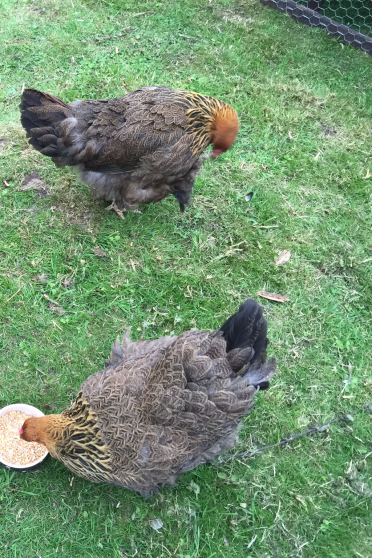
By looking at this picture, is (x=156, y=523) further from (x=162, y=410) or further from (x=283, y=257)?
(x=283, y=257)

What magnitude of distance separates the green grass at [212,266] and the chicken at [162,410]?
0.47 m

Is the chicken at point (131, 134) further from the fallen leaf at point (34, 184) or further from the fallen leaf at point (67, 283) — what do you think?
the fallen leaf at point (67, 283)

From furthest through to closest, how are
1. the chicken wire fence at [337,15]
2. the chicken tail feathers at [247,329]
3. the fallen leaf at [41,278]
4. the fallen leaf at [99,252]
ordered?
the chicken wire fence at [337,15] < the fallen leaf at [99,252] < the fallen leaf at [41,278] < the chicken tail feathers at [247,329]

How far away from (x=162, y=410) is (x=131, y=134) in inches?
80.5

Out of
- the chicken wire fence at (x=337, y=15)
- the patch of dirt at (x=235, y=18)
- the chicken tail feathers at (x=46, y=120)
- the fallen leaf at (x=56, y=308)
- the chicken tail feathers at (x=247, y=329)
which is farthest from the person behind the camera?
the patch of dirt at (x=235, y=18)

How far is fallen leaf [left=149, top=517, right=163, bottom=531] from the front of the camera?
2.69 meters

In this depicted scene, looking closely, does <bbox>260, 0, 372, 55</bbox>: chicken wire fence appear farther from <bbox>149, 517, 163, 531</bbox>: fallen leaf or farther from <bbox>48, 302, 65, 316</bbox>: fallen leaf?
<bbox>149, 517, 163, 531</bbox>: fallen leaf

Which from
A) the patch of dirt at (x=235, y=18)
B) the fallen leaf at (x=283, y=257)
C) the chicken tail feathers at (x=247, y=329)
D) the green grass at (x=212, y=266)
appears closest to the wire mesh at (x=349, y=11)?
the green grass at (x=212, y=266)

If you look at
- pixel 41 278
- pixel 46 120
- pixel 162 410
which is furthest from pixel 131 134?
pixel 162 410

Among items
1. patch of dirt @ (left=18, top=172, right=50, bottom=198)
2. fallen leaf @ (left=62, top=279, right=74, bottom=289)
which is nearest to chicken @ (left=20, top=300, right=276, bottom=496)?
fallen leaf @ (left=62, top=279, right=74, bottom=289)

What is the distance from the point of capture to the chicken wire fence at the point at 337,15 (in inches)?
204

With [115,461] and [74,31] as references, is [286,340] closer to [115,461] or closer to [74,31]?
[115,461]

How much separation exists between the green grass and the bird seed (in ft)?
0.42

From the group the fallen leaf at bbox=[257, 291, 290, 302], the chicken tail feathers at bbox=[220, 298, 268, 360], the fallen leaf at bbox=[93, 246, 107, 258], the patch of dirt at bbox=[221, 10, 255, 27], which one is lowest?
Result: the fallen leaf at bbox=[93, 246, 107, 258]
